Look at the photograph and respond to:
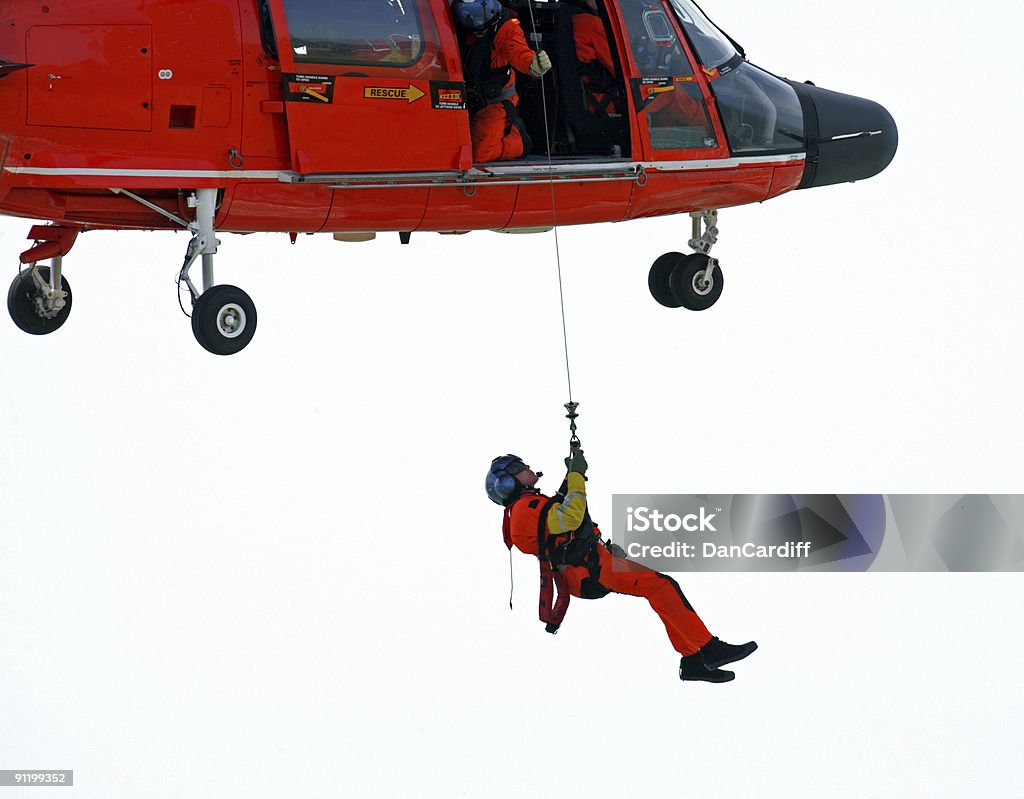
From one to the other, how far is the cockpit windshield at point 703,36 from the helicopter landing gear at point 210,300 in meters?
3.62

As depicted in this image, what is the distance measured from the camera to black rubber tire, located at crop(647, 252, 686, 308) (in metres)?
14.4

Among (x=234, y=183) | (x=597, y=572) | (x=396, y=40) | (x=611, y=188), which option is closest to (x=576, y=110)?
(x=611, y=188)

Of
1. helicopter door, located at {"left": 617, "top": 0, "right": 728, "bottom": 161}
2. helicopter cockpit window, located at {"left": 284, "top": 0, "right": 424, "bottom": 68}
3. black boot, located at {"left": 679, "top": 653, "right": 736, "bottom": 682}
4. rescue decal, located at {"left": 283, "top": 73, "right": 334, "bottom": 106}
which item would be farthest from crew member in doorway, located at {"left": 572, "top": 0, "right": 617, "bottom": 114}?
black boot, located at {"left": 679, "top": 653, "right": 736, "bottom": 682}

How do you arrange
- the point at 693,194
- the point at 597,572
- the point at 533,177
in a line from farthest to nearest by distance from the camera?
the point at 693,194 → the point at 533,177 → the point at 597,572

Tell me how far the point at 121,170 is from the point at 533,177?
2610 millimetres

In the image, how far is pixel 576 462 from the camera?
37.8ft

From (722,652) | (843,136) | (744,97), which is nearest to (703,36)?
(744,97)

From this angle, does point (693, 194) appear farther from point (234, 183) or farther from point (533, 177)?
point (234, 183)

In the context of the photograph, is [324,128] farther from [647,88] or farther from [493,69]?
[647,88]

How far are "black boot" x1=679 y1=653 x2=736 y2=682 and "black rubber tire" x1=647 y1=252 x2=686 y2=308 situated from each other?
3427 mm

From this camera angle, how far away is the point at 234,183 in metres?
12.1

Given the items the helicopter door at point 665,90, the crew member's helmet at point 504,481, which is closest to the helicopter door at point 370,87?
the helicopter door at point 665,90

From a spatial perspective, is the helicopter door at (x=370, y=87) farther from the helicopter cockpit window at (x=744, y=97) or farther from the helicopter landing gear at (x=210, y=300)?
the helicopter cockpit window at (x=744, y=97)

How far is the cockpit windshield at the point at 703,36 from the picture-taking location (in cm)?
1388
